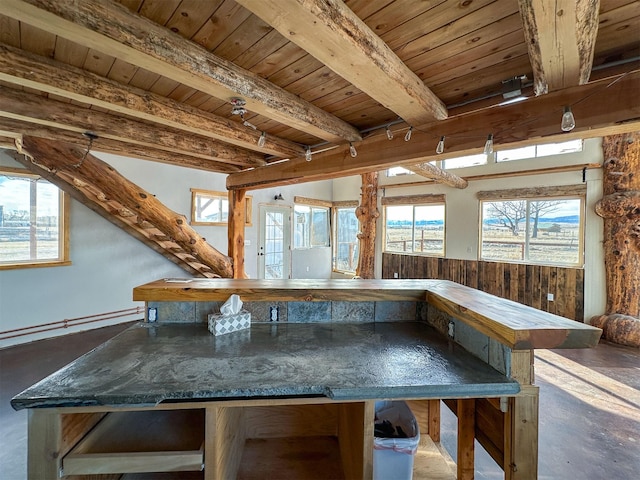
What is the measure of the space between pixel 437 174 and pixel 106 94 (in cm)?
424

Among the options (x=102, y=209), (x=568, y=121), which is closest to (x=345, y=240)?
(x=102, y=209)

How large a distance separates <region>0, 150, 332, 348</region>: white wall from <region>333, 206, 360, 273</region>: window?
369 centimetres

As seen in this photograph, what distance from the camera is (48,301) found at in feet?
12.5

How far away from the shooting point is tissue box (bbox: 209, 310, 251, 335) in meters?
1.49

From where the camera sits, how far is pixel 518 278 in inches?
203

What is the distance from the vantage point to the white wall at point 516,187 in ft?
14.3

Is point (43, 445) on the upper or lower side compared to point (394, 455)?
upper

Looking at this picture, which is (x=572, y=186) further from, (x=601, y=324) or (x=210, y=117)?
(x=210, y=117)

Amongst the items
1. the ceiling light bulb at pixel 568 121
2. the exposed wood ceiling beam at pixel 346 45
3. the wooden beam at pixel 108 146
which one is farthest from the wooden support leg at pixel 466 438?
the wooden beam at pixel 108 146

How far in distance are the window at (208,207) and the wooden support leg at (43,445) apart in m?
4.54

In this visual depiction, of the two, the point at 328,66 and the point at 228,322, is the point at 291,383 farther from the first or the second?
the point at 328,66

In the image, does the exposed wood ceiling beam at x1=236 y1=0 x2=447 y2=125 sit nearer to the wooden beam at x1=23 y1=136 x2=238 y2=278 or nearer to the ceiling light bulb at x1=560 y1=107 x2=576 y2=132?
the ceiling light bulb at x1=560 y1=107 x2=576 y2=132

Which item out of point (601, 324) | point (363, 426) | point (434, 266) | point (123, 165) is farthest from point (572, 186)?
point (123, 165)

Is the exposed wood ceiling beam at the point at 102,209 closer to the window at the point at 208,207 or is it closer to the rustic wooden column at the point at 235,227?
the window at the point at 208,207
